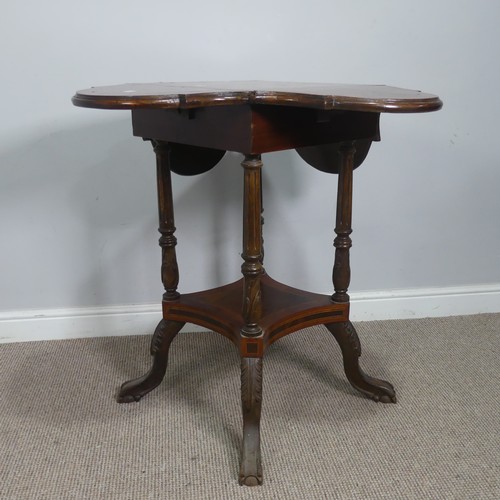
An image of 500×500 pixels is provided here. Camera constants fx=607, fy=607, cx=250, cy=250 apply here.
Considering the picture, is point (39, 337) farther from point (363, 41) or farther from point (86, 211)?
point (363, 41)

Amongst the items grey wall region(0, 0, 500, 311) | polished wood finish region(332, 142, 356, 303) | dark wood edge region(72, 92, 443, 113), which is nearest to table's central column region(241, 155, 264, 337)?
dark wood edge region(72, 92, 443, 113)

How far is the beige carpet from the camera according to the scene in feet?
4.68

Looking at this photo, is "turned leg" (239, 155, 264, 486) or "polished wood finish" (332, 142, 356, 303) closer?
"turned leg" (239, 155, 264, 486)

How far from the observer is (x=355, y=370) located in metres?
1.78

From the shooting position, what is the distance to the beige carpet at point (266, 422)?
4.68ft

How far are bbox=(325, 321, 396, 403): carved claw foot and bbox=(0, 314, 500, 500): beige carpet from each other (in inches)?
1.2

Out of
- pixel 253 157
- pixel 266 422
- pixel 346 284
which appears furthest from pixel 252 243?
pixel 266 422

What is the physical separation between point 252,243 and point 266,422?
56 centimetres

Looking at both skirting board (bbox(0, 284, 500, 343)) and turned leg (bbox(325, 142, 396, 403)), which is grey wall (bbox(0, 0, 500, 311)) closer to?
skirting board (bbox(0, 284, 500, 343))

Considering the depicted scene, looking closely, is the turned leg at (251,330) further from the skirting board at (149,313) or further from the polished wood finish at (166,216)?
the skirting board at (149,313)

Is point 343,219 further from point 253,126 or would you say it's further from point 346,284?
point 253,126

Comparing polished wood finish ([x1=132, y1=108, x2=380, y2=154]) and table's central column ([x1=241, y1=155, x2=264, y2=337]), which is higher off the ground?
polished wood finish ([x1=132, y1=108, x2=380, y2=154])

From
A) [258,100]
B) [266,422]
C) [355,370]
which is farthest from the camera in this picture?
[355,370]

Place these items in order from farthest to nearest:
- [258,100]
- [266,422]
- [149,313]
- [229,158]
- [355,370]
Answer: [149,313]
[229,158]
[355,370]
[266,422]
[258,100]
